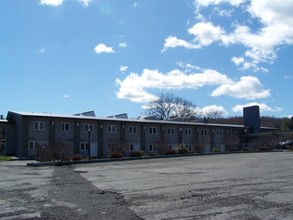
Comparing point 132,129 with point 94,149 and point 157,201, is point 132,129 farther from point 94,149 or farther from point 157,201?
point 157,201

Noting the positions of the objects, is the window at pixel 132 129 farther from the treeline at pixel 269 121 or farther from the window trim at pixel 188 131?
the treeline at pixel 269 121

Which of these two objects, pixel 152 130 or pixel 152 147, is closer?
pixel 152 147

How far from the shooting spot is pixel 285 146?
7000 centimetres

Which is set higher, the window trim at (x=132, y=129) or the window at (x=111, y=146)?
the window trim at (x=132, y=129)

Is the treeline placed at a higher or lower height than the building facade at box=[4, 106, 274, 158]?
higher

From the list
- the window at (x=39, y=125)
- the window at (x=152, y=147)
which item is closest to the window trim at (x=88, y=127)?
the window at (x=39, y=125)

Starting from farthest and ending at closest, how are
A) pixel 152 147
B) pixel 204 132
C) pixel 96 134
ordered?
1. pixel 204 132
2. pixel 152 147
3. pixel 96 134

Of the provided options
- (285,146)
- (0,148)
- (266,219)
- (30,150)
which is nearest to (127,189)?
(266,219)

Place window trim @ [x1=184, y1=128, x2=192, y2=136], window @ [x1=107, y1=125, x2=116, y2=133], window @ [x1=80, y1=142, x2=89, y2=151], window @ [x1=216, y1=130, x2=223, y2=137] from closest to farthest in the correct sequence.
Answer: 1. window @ [x1=80, y1=142, x2=89, y2=151]
2. window @ [x1=107, y1=125, x2=116, y2=133]
3. window trim @ [x1=184, y1=128, x2=192, y2=136]
4. window @ [x1=216, y1=130, x2=223, y2=137]

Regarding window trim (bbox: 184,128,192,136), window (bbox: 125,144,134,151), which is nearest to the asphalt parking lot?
window (bbox: 125,144,134,151)

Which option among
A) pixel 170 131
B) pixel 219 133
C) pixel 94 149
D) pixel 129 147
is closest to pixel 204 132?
pixel 219 133

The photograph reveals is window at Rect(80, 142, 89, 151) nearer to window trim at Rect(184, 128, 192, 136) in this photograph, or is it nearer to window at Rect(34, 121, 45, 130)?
window at Rect(34, 121, 45, 130)

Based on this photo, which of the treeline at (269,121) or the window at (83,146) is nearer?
the window at (83,146)

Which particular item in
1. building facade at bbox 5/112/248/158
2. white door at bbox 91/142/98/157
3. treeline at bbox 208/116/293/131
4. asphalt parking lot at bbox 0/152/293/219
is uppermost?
treeline at bbox 208/116/293/131
